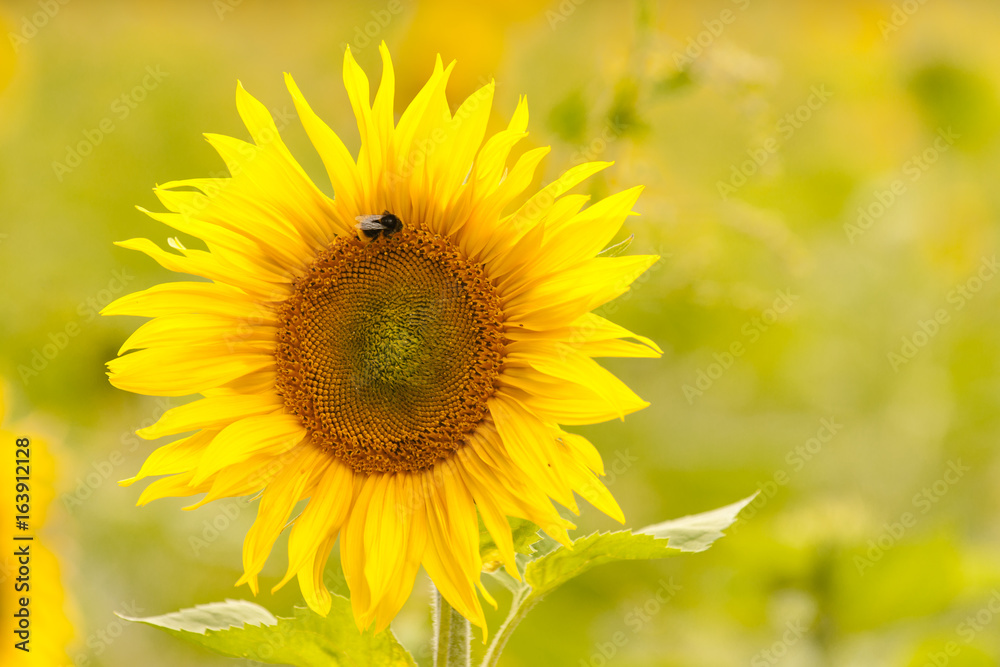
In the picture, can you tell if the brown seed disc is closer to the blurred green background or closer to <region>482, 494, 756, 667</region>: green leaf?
<region>482, 494, 756, 667</region>: green leaf

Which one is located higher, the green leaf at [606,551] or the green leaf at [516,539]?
the green leaf at [516,539]

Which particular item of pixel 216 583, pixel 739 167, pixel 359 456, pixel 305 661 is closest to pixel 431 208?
pixel 359 456

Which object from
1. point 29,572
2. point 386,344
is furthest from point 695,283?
point 29,572

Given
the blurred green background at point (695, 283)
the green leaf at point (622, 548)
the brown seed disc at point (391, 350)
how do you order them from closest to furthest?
1. the green leaf at point (622, 548)
2. the brown seed disc at point (391, 350)
3. the blurred green background at point (695, 283)

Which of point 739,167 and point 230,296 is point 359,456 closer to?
point 230,296

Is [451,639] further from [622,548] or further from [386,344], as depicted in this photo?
[386,344]

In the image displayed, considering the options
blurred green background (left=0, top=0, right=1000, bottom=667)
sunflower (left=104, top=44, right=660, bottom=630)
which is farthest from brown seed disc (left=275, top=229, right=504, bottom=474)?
blurred green background (left=0, top=0, right=1000, bottom=667)

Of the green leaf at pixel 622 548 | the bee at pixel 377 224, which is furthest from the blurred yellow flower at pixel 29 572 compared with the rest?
the green leaf at pixel 622 548

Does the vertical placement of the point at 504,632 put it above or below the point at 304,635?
below

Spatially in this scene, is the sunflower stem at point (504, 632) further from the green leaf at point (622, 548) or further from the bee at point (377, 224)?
the bee at point (377, 224)
